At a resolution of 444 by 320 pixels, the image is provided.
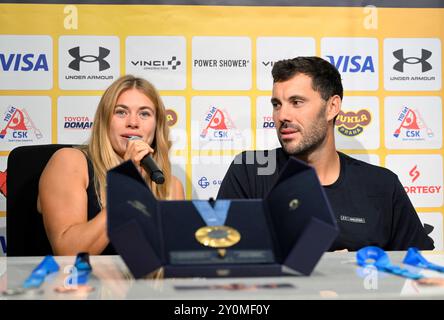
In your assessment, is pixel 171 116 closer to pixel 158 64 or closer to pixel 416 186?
pixel 158 64

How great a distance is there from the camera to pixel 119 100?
2.34 meters

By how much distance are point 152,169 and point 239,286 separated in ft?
3.07

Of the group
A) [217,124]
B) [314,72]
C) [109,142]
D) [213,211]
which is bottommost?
[213,211]

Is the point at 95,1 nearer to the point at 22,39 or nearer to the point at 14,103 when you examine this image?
the point at 22,39

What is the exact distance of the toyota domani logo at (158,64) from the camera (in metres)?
3.00

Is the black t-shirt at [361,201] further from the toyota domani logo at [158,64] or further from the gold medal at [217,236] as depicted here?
the gold medal at [217,236]

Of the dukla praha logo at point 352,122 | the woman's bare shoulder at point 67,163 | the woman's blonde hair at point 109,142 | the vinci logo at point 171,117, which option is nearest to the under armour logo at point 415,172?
the dukla praha logo at point 352,122

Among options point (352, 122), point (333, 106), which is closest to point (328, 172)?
point (333, 106)

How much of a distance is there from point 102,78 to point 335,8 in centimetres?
127

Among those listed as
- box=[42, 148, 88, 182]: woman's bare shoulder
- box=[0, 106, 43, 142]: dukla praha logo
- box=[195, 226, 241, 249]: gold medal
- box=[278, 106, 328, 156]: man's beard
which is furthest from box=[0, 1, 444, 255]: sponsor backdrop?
box=[195, 226, 241, 249]: gold medal

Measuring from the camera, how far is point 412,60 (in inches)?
121

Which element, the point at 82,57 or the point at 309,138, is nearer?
the point at 309,138

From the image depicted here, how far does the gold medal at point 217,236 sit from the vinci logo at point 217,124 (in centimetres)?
183
